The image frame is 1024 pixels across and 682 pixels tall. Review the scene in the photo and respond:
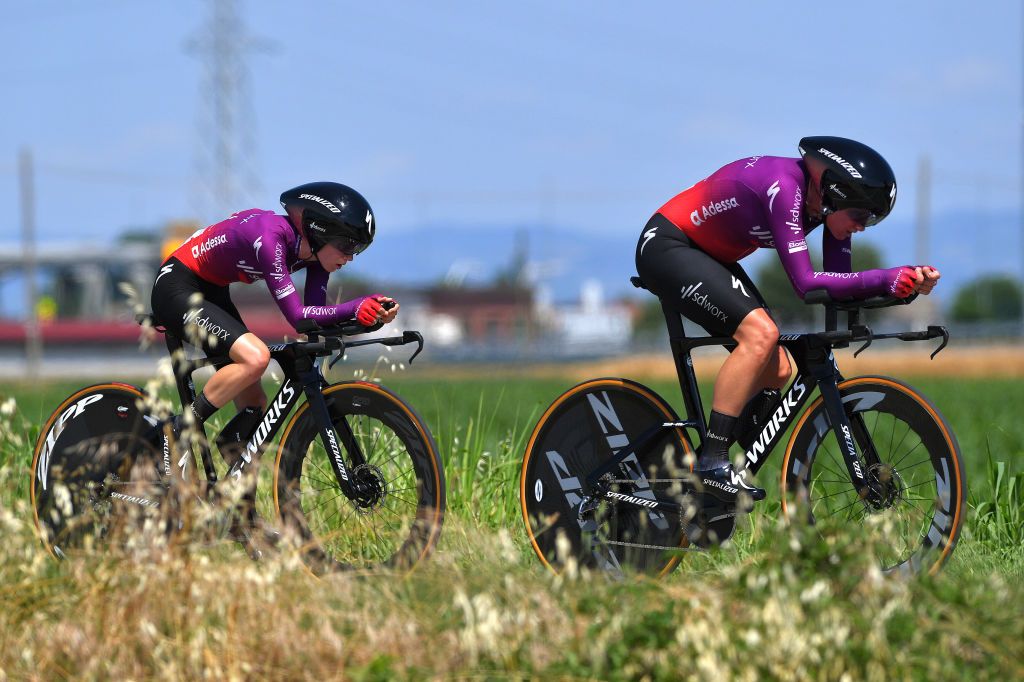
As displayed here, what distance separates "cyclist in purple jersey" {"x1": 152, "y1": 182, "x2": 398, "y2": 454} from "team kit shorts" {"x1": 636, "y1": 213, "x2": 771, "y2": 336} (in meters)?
1.18

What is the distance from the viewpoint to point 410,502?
534cm

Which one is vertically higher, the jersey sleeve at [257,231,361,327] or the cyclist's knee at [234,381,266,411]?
the jersey sleeve at [257,231,361,327]

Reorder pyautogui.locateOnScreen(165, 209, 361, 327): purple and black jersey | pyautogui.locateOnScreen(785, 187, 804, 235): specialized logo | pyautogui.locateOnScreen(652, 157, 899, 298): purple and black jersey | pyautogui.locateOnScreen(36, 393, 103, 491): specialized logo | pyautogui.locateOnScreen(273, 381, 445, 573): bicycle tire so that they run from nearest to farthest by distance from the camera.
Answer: pyautogui.locateOnScreen(652, 157, 899, 298): purple and black jersey < pyautogui.locateOnScreen(785, 187, 804, 235): specialized logo < pyautogui.locateOnScreen(273, 381, 445, 573): bicycle tire < pyautogui.locateOnScreen(165, 209, 361, 327): purple and black jersey < pyautogui.locateOnScreen(36, 393, 103, 491): specialized logo

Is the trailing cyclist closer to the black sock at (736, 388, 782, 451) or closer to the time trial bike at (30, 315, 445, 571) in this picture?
the time trial bike at (30, 315, 445, 571)

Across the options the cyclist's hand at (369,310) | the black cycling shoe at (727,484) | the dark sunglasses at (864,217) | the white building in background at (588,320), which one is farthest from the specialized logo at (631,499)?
the white building in background at (588,320)

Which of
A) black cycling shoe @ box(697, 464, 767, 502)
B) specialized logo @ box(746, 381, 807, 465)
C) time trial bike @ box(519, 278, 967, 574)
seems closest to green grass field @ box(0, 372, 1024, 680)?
time trial bike @ box(519, 278, 967, 574)

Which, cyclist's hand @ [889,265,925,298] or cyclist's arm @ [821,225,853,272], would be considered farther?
cyclist's arm @ [821,225,853,272]

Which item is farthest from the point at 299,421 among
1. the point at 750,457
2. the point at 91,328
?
the point at 91,328

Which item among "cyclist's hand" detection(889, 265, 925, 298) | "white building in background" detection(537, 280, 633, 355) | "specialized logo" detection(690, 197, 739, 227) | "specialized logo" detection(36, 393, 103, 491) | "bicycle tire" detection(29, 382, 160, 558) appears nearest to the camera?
"cyclist's hand" detection(889, 265, 925, 298)

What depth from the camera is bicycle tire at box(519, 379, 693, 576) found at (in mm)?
5539

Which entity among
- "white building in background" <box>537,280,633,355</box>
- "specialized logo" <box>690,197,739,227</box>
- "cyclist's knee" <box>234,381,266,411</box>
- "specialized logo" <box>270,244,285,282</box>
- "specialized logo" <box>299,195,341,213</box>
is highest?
"specialized logo" <box>299,195,341,213</box>

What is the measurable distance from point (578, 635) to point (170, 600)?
1436mm

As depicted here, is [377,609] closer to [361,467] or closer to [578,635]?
[578,635]

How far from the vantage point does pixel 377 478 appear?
533 cm
